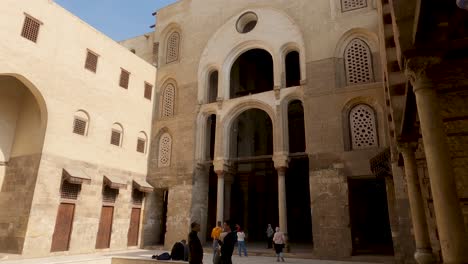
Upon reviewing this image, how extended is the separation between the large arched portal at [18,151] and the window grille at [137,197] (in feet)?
16.5

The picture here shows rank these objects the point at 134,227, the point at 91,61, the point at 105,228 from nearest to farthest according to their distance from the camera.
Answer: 1. the point at 105,228
2. the point at 91,61
3. the point at 134,227

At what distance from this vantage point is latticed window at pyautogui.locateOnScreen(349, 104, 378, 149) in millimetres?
12016

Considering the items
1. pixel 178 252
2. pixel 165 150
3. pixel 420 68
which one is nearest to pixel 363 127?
pixel 178 252

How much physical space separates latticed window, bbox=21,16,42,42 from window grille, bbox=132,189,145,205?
8050mm

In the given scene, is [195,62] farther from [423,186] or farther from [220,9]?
[423,186]

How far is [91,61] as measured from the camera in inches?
571

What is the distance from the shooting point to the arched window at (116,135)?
15.2 m

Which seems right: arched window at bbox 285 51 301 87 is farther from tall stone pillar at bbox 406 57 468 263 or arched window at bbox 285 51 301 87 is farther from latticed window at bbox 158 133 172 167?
tall stone pillar at bbox 406 57 468 263

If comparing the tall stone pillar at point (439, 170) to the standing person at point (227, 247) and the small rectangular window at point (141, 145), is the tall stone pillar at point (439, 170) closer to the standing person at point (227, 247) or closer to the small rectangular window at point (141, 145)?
the standing person at point (227, 247)

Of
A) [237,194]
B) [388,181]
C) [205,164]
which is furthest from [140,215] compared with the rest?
[388,181]

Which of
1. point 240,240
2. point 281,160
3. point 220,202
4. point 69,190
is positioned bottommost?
point 240,240

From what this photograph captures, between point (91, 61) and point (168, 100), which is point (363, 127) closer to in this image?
point (168, 100)

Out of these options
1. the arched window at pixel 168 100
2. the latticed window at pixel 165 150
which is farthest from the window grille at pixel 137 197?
the arched window at pixel 168 100

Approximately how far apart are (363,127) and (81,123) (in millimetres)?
11649
